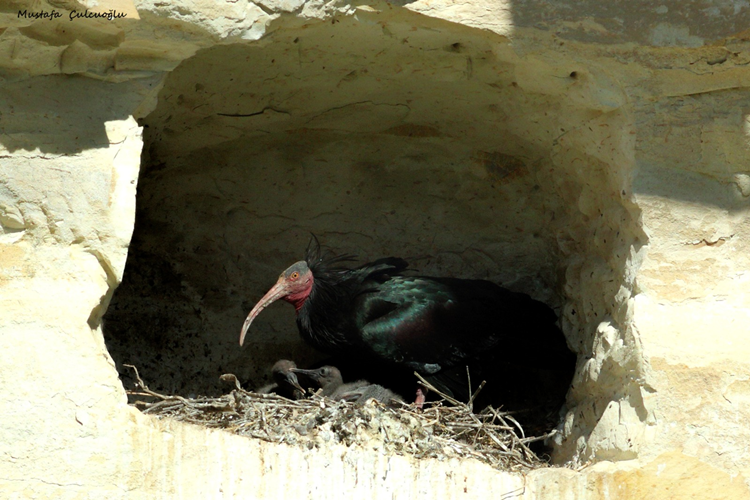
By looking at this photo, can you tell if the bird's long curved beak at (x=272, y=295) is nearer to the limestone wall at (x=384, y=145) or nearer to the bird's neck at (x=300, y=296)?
the bird's neck at (x=300, y=296)

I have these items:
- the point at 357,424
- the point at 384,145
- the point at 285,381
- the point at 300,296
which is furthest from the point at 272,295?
the point at 357,424

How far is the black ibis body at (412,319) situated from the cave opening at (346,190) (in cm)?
27

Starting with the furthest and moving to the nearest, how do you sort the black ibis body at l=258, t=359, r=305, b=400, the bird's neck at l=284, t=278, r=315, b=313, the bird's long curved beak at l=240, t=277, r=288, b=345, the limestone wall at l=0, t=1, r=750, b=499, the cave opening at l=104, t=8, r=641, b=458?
the bird's neck at l=284, t=278, r=315, b=313, the bird's long curved beak at l=240, t=277, r=288, b=345, the black ibis body at l=258, t=359, r=305, b=400, the cave opening at l=104, t=8, r=641, b=458, the limestone wall at l=0, t=1, r=750, b=499

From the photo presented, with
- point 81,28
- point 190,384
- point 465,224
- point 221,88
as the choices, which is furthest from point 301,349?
point 81,28

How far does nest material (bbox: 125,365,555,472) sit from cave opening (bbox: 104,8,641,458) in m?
0.44

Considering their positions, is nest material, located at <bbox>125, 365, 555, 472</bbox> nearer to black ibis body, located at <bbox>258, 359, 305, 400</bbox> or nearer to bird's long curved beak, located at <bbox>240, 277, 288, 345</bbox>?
A: black ibis body, located at <bbox>258, 359, 305, 400</bbox>

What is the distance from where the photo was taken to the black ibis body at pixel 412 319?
570 centimetres

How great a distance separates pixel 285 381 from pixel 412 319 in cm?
76

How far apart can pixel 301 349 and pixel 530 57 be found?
2.48 metres

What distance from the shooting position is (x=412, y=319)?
571cm

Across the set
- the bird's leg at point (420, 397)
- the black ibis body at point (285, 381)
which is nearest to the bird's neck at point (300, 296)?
the black ibis body at point (285, 381)


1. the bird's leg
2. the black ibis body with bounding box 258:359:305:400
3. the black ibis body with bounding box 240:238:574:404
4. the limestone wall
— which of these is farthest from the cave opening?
the bird's leg

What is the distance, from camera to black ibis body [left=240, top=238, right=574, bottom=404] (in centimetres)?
570

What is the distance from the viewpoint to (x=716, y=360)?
14.8 feet
